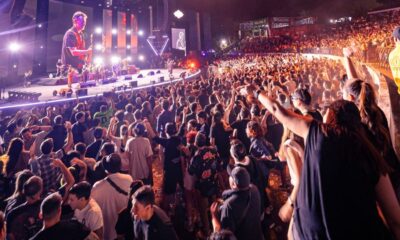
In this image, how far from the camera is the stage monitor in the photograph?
37.5m

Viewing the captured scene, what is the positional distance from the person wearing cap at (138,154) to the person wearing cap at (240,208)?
2.58 m

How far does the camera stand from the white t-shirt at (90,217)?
312 cm

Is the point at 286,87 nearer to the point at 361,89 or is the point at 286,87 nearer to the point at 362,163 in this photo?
the point at 361,89

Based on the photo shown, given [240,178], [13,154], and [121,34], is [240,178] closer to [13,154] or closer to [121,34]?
[13,154]

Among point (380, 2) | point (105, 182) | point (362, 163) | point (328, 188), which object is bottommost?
point (105, 182)

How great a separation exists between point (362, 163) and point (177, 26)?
39.5 metres

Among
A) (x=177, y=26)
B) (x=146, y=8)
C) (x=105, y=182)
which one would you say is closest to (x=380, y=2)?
(x=177, y=26)

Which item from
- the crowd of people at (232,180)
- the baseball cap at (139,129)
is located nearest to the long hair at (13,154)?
the crowd of people at (232,180)

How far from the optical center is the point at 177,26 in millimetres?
38969

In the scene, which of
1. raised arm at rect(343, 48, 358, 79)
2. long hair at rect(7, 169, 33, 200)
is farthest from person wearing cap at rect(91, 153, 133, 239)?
raised arm at rect(343, 48, 358, 79)

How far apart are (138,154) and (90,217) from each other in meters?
2.14

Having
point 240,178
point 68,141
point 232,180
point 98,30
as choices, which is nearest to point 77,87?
point 98,30

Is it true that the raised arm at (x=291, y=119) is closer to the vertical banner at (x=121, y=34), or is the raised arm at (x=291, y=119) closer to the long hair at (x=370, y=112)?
the long hair at (x=370, y=112)

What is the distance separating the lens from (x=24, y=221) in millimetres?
3094
